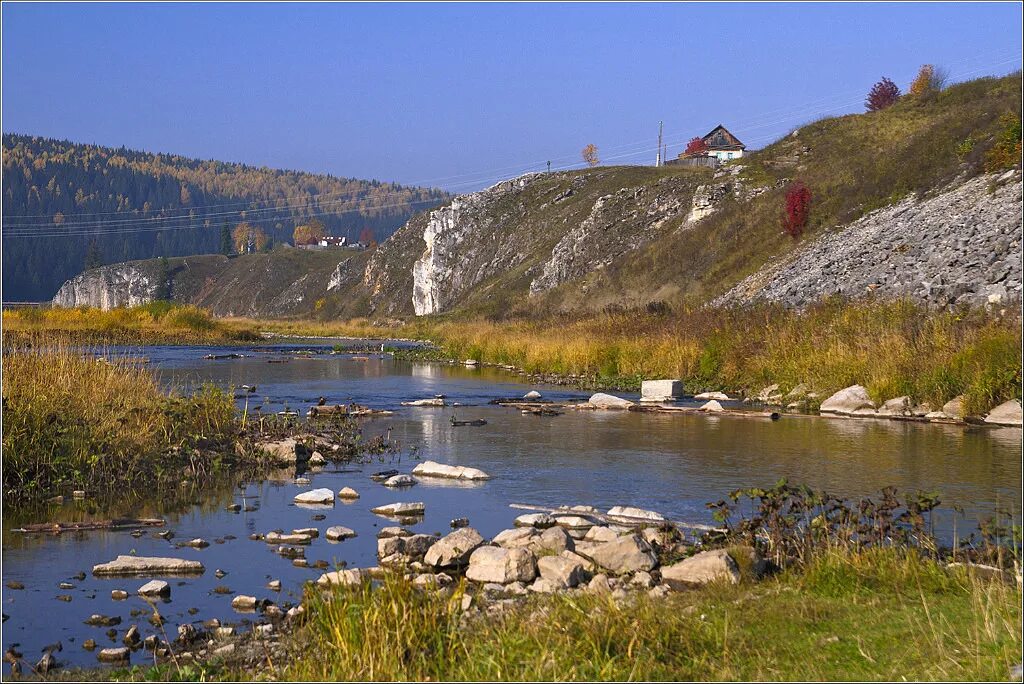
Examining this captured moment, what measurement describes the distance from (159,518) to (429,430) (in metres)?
9.40

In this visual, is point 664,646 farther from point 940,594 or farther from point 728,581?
point 940,594

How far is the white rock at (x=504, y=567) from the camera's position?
9688 mm

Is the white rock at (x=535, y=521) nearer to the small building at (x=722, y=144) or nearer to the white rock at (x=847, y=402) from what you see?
the white rock at (x=847, y=402)

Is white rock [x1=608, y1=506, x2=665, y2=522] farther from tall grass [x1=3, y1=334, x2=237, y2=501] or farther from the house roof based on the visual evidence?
the house roof

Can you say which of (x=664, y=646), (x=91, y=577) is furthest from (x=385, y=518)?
(x=664, y=646)

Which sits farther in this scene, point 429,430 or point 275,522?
point 429,430

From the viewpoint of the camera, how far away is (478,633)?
7.45 metres

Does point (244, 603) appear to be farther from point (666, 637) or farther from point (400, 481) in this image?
point (400, 481)

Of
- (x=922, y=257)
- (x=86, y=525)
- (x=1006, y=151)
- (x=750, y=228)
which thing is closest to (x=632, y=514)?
(x=86, y=525)

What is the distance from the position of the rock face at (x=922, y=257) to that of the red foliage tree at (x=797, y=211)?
16.7 feet

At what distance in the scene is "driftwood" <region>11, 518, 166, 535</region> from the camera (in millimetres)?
12336

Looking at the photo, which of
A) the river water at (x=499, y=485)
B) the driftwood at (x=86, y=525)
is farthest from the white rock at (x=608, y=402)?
the driftwood at (x=86, y=525)

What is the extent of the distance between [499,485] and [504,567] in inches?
222

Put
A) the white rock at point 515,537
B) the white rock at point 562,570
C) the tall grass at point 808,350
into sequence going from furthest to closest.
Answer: the tall grass at point 808,350
the white rock at point 515,537
the white rock at point 562,570
